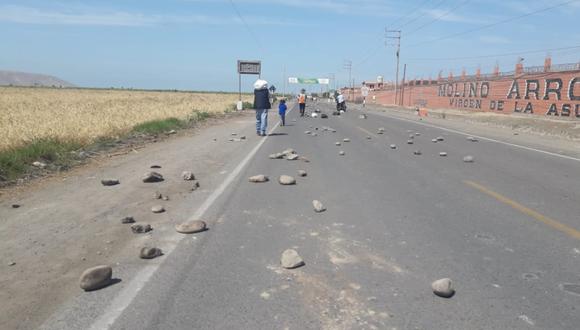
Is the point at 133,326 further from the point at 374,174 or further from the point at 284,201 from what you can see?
the point at 374,174

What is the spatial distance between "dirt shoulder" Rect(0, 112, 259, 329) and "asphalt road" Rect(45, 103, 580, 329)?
384 mm

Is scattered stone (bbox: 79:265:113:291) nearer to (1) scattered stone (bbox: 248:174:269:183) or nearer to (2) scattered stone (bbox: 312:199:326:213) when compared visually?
(2) scattered stone (bbox: 312:199:326:213)

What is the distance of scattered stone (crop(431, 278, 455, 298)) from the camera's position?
154 inches

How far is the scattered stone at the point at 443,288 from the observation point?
3.90m

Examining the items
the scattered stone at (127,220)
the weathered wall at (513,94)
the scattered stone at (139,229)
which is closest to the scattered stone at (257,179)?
the scattered stone at (127,220)

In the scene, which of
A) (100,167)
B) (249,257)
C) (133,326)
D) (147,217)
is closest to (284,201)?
(147,217)

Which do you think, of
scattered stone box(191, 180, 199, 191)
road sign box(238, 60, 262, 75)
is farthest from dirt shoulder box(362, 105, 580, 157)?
road sign box(238, 60, 262, 75)

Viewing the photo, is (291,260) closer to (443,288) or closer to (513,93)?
(443,288)

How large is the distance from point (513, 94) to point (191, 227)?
3611 cm

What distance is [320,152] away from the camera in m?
13.3

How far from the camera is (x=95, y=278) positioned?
13.4 feet

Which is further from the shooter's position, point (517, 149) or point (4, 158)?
point (517, 149)

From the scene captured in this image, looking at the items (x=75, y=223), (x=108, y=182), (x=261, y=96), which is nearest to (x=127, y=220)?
(x=75, y=223)

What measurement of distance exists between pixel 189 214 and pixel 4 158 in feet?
16.0
